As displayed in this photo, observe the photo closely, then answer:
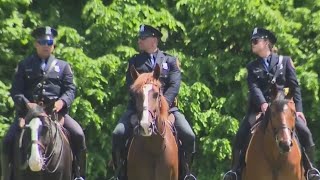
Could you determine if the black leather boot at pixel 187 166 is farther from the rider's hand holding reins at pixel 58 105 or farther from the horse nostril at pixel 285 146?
the rider's hand holding reins at pixel 58 105

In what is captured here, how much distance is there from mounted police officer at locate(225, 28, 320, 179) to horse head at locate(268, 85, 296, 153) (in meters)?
0.99

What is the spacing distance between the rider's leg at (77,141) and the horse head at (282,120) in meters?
3.00

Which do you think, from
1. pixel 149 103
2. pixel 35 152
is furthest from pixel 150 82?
pixel 35 152

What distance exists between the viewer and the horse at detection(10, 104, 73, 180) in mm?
11828

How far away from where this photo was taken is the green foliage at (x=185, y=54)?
18297 mm

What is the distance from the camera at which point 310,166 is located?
13352 millimetres

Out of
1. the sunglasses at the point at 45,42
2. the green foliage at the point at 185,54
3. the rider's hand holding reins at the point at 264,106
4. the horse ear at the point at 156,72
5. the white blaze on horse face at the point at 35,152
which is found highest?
Answer: the green foliage at the point at 185,54

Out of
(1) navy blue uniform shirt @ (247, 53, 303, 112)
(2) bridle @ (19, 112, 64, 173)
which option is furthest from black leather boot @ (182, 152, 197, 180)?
(2) bridle @ (19, 112, 64, 173)

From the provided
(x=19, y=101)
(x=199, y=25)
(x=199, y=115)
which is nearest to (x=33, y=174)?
(x=19, y=101)

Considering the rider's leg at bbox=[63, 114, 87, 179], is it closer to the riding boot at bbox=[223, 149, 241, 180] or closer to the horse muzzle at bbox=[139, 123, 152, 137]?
the horse muzzle at bbox=[139, 123, 152, 137]

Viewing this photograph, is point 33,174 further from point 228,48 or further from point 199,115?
point 228,48

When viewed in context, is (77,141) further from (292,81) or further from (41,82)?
(292,81)

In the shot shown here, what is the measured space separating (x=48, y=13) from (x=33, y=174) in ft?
24.1

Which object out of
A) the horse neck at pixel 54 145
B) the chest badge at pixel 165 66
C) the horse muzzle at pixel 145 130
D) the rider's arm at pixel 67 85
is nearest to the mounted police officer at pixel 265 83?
the chest badge at pixel 165 66
